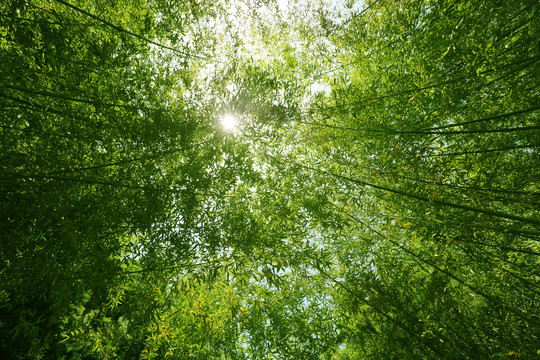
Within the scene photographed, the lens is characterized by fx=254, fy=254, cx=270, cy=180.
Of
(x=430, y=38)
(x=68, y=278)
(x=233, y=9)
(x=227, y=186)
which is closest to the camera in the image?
(x=68, y=278)

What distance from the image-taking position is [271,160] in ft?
11.9

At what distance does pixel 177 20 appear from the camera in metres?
3.15

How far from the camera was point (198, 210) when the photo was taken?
2873 mm

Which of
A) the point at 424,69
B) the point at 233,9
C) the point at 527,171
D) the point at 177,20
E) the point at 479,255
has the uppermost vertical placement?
the point at 233,9

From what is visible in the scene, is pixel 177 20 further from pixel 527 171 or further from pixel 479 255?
pixel 479 255

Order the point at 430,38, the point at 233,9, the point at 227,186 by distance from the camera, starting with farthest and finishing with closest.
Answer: the point at 233,9
the point at 227,186
the point at 430,38

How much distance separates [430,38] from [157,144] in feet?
10.5

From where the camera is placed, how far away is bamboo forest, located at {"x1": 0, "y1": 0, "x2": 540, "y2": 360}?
93.1 inches

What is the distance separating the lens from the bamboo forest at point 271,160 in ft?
7.76

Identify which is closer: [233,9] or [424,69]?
[424,69]

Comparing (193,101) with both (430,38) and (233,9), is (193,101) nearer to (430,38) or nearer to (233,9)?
(233,9)

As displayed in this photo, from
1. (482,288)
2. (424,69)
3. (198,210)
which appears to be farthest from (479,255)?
(198,210)

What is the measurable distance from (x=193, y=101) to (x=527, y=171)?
12.7 ft

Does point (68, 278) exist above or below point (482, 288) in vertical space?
above
